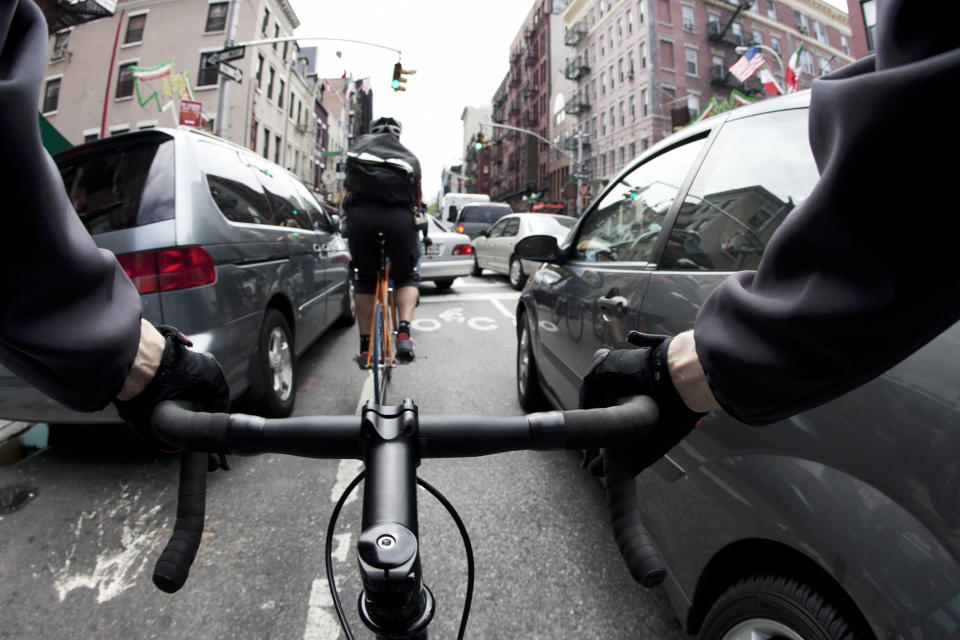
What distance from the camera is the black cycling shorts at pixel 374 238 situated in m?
3.94

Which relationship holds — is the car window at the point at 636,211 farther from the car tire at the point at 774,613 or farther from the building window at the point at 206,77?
the building window at the point at 206,77

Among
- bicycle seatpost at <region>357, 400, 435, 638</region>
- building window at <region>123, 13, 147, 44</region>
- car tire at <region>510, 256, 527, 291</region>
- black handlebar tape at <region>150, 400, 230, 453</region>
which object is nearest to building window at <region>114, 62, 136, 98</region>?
building window at <region>123, 13, 147, 44</region>

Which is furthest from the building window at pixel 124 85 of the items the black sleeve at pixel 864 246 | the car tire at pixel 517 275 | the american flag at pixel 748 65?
the black sleeve at pixel 864 246

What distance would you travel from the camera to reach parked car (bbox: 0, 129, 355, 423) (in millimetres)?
2570

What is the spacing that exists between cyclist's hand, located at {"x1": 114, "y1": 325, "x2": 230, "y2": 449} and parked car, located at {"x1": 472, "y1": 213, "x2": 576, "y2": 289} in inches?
329

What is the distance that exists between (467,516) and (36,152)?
2.35 m

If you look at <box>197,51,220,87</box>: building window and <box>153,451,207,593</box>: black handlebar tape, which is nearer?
<box>153,451,207,593</box>: black handlebar tape

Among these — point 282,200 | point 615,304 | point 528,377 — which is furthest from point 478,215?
point 615,304

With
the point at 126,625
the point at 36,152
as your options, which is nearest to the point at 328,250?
the point at 126,625

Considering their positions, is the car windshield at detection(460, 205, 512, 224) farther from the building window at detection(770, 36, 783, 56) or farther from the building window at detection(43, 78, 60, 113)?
the building window at detection(770, 36, 783, 56)

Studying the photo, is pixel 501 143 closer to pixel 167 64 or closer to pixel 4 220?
pixel 167 64

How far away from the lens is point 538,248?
2.96 metres

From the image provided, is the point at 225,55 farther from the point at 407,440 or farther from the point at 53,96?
the point at 407,440

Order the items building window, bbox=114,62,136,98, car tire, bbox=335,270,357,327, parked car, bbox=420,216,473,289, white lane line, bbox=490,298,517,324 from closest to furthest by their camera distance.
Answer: car tire, bbox=335,270,357,327
white lane line, bbox=490,298,517,324
parked car, bbox=420,216,473,289
building window, bbox=114,62,136,98
